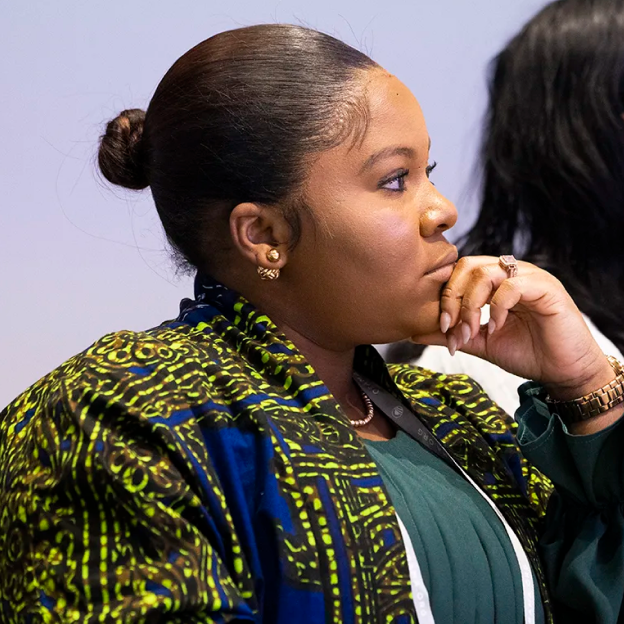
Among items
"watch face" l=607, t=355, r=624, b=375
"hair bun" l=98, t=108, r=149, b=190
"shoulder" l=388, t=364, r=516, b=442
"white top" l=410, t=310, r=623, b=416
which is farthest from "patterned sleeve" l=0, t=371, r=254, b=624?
"white top" l=410, t=310, r=623, b=416

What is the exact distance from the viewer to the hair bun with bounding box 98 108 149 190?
4.87 feet

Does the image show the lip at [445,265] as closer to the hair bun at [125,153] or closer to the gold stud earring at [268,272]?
the gold stud earring at [268,272]

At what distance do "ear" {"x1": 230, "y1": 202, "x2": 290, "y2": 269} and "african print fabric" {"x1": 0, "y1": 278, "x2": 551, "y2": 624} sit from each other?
0.07 m

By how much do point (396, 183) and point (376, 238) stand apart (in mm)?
79

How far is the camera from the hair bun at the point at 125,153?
1484 mm

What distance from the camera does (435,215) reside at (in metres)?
1.39

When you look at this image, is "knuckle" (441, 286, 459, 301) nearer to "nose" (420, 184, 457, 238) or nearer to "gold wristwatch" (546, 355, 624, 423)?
"nose" (420, 184, 457, 238)

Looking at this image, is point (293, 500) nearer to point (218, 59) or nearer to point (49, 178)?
point (218, 59)

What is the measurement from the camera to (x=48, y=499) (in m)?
1.12

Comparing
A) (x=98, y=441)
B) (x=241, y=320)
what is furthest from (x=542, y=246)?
(x=98, y=441)

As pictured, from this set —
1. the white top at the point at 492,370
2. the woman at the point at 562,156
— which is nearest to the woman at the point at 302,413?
the white top at the point at 492,370

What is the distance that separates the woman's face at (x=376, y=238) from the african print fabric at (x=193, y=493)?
0.08 m

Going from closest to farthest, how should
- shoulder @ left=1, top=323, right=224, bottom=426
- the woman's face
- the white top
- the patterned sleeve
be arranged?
the patterned sleeve, shoulder @ left=1, top=323, right=224, bottom=426, the woman's face, the white top

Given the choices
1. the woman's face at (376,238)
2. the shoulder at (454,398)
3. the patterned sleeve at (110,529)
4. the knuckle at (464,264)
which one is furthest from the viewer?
the shoulder at (454,398)
